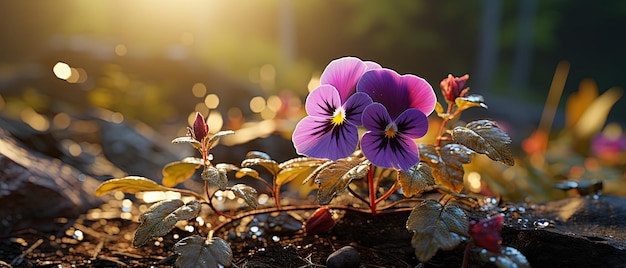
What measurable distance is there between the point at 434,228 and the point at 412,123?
0.17 metres

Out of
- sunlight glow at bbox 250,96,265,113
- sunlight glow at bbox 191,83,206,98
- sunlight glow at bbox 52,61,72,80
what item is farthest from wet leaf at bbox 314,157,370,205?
sunlight glow at bbox 191,83,206,98

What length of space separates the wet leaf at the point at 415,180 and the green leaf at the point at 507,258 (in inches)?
6.2

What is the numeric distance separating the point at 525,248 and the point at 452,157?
0.20 metres

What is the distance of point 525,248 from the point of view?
912 millimetres

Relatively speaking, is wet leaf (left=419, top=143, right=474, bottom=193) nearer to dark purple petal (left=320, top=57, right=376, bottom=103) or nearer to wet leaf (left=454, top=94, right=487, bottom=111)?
wet leaf (left=454, top=94, right=487, bottom=111)

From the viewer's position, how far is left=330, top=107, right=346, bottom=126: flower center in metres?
0.86

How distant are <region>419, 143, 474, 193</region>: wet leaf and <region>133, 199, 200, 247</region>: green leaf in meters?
0.43

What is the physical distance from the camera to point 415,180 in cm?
87

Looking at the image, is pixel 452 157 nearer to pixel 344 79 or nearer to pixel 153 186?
pixel 344 79

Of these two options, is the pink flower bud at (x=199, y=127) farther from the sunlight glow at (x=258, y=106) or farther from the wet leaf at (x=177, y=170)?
the sunlight glow at (x=258, y=106)

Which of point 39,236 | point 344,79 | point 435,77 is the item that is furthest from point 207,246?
point 435,77

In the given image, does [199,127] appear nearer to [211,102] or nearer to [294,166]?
[294,166]

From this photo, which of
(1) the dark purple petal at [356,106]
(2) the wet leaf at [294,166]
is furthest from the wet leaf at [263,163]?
(1) the dark purple petal at [356,106]

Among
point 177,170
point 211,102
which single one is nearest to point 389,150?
point 177,170
